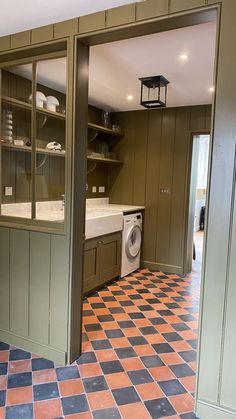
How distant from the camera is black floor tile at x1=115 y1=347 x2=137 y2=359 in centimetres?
243

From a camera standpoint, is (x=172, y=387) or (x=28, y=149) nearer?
(x=172, y=387)

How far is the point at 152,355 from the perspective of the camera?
8.07ft

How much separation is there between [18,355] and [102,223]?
1710 millimetres

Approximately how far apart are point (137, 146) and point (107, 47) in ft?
7.97

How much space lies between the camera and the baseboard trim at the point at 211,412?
174cm

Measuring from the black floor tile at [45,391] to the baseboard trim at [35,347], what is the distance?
25cm

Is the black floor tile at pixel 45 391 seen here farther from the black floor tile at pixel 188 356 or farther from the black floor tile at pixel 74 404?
the black floor tile at pixel 188 356

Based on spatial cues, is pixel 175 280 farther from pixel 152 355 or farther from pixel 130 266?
pixel 152 355

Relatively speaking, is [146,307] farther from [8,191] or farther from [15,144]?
[15,144]

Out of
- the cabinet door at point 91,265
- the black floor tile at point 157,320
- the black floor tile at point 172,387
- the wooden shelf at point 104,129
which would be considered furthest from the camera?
the wooden shelf at point 104,129

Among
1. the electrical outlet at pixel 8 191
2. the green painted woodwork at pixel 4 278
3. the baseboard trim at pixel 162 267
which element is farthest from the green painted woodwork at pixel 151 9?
the baseboard trim at pixel 162 267

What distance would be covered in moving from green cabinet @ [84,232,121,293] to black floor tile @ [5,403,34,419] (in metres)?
1.72

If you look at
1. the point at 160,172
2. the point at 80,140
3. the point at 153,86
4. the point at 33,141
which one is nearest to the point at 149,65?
the point at 153,86

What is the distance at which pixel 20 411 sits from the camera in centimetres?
179
